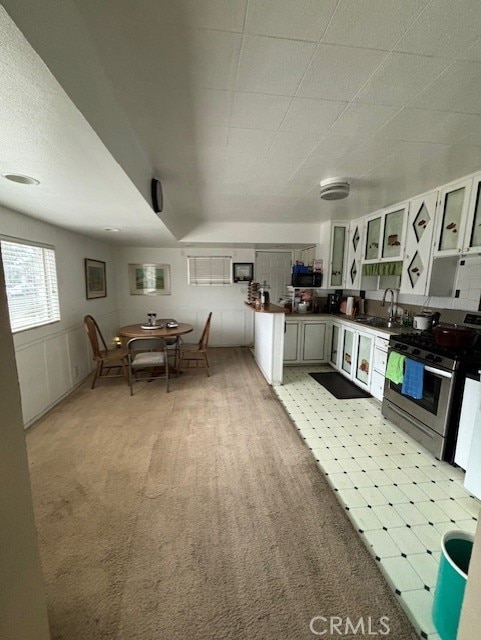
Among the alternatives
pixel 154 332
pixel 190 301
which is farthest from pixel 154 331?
pixel 190 301

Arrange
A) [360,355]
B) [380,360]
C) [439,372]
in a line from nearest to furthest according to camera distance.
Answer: [439,372] < [380,360] < [360,355]

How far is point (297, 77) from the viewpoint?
1252 mm

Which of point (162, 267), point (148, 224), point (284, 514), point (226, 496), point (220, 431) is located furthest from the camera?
point (162, 267)

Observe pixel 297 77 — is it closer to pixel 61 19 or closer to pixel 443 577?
pixel 61 19

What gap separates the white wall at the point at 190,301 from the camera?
17.5 feet

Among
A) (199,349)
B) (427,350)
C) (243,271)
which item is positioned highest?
(243,271)

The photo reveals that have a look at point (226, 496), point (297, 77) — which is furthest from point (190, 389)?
point (297, 77)

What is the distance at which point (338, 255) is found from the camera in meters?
4.30

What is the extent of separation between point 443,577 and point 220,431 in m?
1.83

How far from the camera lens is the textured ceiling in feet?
3.11

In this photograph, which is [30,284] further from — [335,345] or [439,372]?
Answer: [335,345]

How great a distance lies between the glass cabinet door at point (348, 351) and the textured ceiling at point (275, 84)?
209 cm

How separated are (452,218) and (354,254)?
1.56m

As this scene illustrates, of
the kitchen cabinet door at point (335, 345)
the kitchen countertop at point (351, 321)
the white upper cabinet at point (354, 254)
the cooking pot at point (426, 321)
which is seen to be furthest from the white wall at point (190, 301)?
the cooking pot at point (426, 321)
